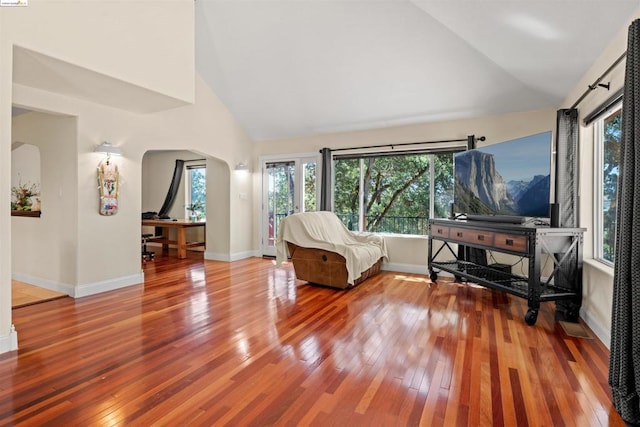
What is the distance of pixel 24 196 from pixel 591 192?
7.27 m

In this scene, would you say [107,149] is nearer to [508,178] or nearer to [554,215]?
[508,178]

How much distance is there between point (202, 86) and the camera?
5328 mm

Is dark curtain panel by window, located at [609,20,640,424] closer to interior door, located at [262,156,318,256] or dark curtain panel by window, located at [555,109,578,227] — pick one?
Result: dark curtain panel by window, located at [555,109,578,227]

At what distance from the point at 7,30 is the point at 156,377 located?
8.78 ft

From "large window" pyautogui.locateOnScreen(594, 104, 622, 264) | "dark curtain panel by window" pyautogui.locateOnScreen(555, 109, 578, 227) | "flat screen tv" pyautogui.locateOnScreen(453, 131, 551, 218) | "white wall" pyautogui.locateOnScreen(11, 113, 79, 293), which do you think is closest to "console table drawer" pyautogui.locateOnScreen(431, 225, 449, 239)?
"flat screen tv" pyautogui.locateOnScreen(453, 131, 551, 218)

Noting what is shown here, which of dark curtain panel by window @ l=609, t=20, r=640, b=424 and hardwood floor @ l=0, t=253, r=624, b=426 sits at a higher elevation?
dark curtain panel by window @ l=609, t=20, r=640, b=424

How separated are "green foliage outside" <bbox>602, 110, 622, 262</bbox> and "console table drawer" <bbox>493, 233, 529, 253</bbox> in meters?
0.66

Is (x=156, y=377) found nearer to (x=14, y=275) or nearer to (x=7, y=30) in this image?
(x=7, y=30)

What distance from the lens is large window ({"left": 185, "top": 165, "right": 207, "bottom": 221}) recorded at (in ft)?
→ 24.9

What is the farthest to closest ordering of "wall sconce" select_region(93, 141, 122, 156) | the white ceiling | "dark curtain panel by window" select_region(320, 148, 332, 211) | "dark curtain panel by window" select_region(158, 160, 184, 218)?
"dark curtain panel by window" select_region(158, 160, 184, 218) → "dark curtain panel by window" select_region(320, 148, 332, 211) → "wall sconce" select_region(93, 141, 122, 156) → the white ceiling

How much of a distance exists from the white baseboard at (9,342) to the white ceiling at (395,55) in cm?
400

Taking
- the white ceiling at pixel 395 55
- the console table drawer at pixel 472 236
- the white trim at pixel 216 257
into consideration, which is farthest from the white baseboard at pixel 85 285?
the console table drawer at pixel 472 236

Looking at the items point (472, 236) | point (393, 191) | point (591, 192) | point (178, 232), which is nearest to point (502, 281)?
point (472, 236)

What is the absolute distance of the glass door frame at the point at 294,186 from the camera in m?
5.98
